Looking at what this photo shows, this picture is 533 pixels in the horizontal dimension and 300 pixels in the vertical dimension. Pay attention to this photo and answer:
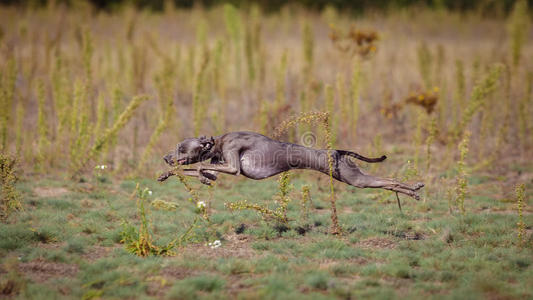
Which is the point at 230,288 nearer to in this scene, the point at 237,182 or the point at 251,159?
the point at 251,159

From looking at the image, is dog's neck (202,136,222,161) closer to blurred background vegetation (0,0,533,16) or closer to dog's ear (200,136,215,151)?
dog's ear (200,136,215,151)

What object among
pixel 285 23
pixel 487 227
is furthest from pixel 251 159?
pixel 285 23

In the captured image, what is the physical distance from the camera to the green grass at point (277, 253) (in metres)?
4.52

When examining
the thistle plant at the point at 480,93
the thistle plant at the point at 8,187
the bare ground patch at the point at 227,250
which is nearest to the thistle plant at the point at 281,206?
the bare ground patch at the point at 227,250

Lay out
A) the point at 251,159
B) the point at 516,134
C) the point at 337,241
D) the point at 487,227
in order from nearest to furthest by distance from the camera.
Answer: the point at 251,159 < the point at 337,241 < the point at 487,227 < the point at 516,134

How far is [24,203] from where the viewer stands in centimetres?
704

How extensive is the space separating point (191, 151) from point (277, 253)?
4.28 feet

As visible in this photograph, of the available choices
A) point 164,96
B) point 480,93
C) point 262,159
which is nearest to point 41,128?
point 164,96

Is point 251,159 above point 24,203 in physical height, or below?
above

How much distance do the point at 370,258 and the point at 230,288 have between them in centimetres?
150

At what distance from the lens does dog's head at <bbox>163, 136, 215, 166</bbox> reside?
5395 millimetres

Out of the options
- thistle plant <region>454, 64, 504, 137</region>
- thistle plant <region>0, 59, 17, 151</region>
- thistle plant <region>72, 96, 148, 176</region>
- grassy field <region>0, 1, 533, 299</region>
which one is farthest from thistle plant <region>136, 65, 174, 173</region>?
thistle plant <region>454, 64, 504, 137</region>

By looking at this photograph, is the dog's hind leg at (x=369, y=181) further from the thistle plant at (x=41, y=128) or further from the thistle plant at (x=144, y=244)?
the thistle plant at (x=41, y=128)

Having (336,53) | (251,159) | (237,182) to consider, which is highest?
(336,53)
